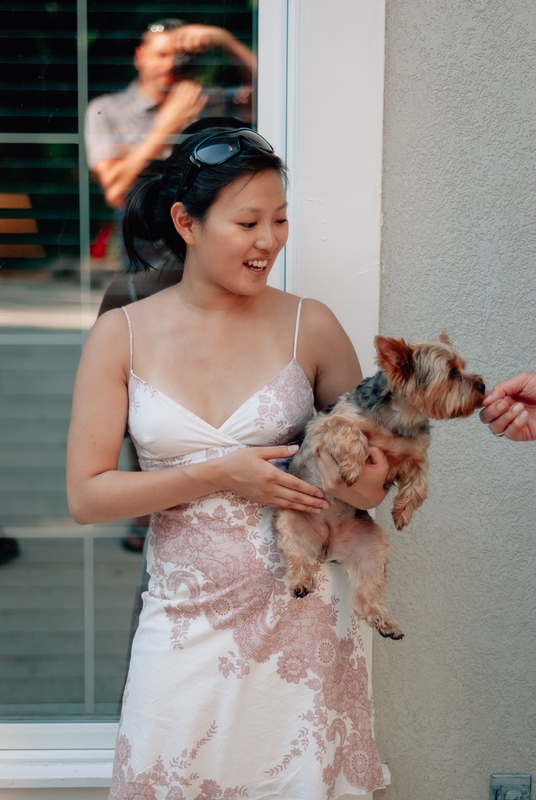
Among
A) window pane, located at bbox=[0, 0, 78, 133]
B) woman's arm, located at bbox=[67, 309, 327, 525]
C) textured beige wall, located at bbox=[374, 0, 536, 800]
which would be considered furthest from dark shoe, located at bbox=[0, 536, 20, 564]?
window pane, located at bbox=[0, 0, 78, 133]

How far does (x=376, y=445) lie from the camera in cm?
230

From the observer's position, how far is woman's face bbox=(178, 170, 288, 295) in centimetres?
215

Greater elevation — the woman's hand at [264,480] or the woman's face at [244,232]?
the woman's face at [244,232]

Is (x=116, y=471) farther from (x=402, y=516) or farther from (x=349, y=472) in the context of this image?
(x=402, y=516)

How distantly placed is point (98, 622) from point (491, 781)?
5.61 feet

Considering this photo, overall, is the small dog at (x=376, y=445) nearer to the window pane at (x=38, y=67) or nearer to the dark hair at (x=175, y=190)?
the dark hair at (x=175, y=190)

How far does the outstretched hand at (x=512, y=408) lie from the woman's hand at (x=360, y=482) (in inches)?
13.1

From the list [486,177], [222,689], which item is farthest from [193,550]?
[486,177]

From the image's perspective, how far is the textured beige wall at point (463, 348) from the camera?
9.05 ft

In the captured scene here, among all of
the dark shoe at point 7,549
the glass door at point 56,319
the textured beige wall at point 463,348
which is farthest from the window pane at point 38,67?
the dark shoe at point 7,549

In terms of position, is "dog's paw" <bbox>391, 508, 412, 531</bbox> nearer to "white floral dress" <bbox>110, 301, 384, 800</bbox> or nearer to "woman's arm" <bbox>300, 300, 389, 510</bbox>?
"woman's arm" <bbox>300, 300, 389, 510</bbox>

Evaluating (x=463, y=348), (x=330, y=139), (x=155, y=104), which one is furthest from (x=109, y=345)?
(x=463, y=348)

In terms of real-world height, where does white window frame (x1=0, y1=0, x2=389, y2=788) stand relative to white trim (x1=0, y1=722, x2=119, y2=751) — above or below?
above

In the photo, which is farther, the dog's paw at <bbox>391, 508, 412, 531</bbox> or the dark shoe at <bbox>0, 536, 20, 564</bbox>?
the dark shoe at <bbox>0, 536, 20, 564</bbox>
